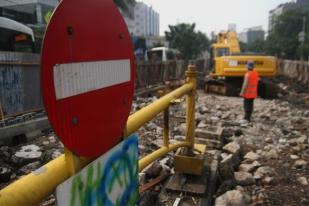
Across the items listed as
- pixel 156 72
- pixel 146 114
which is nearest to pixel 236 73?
pixel 156 72

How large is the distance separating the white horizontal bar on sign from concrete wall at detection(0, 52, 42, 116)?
601cm

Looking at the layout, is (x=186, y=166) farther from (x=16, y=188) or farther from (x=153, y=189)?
(x=16, y=188)

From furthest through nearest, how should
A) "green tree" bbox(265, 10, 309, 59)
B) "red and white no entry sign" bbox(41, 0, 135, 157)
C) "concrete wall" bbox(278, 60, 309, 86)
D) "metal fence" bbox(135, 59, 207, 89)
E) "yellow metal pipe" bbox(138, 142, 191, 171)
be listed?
"green tree" bbox(265, 10, 309, 59)
"concrete wall" bbox(278, 60, 309, 86)
"metal fence" bbox(135, 59, 207, 89)
"yellow metal pipe" bbox(138, 142, 191, 171)
"red and white no entry sign" bbox(41, 0, 135, 157)

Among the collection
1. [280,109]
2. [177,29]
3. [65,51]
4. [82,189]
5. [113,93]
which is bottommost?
[280,109]

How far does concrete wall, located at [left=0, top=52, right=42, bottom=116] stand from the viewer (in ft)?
21.5

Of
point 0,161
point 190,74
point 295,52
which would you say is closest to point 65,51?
point 190,74

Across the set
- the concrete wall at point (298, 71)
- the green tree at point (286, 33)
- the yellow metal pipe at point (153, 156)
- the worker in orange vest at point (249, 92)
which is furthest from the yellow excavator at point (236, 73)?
the green tree at point (286, 33)

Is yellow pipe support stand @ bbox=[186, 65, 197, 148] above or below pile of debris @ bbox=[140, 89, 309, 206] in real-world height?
above

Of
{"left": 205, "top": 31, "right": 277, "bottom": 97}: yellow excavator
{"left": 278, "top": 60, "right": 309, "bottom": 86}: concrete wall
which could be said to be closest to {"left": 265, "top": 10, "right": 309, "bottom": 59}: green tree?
{"left": 278, "top": 60, "right": 309, "bottom": 86}: concrete wall

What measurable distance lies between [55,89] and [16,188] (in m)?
0.31

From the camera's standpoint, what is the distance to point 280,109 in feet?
33.0

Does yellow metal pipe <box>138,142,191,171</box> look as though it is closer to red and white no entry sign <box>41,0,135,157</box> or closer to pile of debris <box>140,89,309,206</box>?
pile of debris <box>140,89,309,206</box>

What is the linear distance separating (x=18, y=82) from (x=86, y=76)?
6675mm

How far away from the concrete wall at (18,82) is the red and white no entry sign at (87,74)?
6000 mm
